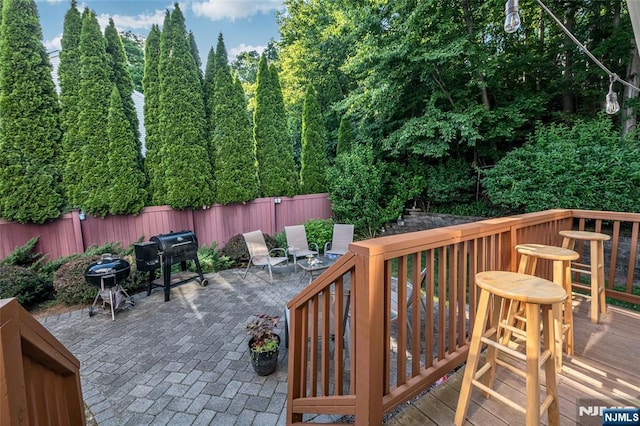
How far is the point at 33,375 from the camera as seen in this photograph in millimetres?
1100

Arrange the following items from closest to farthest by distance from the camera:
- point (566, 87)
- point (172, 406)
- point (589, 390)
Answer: point (589, 390)
point (172, 406)
point (566, 87)

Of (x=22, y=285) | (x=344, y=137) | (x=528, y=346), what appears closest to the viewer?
(x=528, y=346)

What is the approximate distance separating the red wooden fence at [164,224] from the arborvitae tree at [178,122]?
485 millimetres

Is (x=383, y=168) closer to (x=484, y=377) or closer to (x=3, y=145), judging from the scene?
(x=484, y=377)

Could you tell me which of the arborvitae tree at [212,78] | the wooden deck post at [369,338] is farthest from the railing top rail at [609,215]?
the arborvitae tree at [212,78]

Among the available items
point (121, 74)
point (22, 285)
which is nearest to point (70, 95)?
point (121, 74)

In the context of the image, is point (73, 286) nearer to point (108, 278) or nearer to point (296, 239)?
point (108, 278)

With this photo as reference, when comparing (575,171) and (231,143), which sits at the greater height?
(231,143)

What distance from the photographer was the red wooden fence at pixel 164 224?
505cm

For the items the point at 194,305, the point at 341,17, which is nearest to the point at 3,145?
the point at 194,305

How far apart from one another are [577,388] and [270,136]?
715 cm

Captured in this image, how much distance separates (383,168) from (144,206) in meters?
5.75

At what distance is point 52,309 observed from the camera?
4.17 metres

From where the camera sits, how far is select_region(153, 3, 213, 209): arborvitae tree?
6.02 metres
